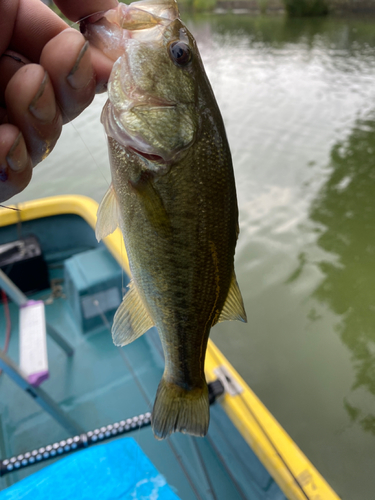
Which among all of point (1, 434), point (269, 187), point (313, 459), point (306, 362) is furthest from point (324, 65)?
point (1, 434)

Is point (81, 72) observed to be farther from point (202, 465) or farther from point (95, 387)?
point (95, 387)

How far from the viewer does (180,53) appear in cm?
104

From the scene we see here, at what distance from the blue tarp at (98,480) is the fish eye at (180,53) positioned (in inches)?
66.7

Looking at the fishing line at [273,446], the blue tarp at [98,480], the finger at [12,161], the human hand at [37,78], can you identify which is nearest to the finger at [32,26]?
the human hand at [37,78]

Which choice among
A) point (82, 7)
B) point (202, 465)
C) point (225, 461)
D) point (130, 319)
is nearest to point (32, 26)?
point (82, 7)

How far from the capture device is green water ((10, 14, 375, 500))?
320 cm

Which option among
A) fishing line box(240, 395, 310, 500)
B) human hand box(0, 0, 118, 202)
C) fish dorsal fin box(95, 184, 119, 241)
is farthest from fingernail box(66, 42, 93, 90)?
fishing line box(240, 395, 310, 500)

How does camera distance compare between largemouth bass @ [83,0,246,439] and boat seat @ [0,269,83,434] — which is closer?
largemouth bass @ [83,0,246,439]

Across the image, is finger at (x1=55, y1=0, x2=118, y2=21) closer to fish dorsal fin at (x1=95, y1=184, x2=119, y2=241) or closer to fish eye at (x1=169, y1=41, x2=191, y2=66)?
fish eye at (x1=169, y1=41, x2=191, y2=66)

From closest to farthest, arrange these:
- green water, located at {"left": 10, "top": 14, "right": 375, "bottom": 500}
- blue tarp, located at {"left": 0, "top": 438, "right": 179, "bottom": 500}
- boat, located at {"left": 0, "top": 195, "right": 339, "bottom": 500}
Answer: blue tarp, located at {"left": 0, "top": 438, "right": 179, "bottom": 500}, boat, located at {"left": 0, "top": 195, "right": 339, "bottom": 500}, green water, located at {"left": 10, "top": 14, "right": 375, "bottom": 500}

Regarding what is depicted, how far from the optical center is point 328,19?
21.7m

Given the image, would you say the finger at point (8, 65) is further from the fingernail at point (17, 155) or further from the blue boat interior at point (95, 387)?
the blue boat interior at point (95, 387)

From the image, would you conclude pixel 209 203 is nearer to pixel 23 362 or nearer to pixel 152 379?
pixel 23 362

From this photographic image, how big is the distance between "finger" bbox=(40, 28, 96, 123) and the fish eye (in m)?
0.26
